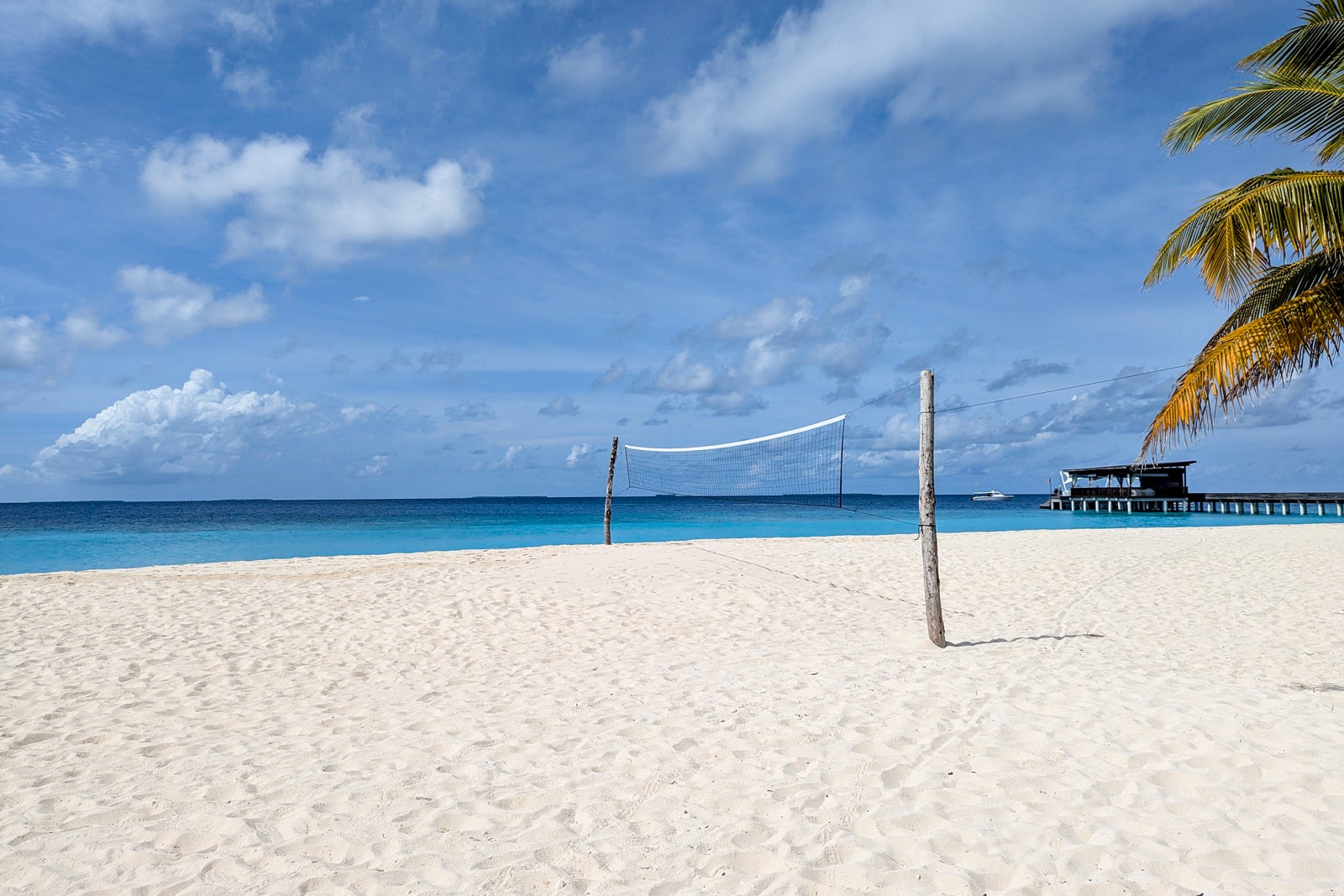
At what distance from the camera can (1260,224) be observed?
19.2ft

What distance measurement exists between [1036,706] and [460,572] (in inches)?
321

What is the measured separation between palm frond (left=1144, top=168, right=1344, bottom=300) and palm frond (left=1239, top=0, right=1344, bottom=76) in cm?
96

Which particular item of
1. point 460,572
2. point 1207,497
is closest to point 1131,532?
point 460,572

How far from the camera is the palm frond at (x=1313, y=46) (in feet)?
19.0

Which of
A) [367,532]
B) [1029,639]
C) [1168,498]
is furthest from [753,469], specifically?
[1168,498]

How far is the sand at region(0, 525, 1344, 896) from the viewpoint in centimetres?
272

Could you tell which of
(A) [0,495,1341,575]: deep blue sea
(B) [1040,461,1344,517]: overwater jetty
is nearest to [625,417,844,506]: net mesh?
(A) [0,495,1341,575]: deep blue sea

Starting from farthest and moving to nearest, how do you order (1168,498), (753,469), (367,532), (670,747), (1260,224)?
1. (1168,498)
2. (367,532)
3. (753,469)
4. (1260,224)
5. (670,747)

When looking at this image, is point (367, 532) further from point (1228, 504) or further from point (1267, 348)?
point (1228, 504)

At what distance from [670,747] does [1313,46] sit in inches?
296

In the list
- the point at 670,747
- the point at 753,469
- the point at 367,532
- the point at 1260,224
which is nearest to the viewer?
the point at 670,747

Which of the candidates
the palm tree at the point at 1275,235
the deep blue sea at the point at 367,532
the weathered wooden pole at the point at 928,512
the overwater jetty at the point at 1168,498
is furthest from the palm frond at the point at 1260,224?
the overwater jetty at the point at 1168,498

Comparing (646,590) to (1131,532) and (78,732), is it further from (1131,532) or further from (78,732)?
(1131,532)

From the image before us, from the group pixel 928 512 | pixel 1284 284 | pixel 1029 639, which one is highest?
pixel 1284 284
